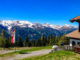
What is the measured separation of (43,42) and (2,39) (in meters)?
95.2

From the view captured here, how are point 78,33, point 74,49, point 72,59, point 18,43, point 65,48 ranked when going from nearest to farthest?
point 72,59 < point 74,49 < point 65,48 < point 78,33 < point 18,43

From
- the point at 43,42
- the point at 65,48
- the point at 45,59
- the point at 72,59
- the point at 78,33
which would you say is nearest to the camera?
the point at 72,59

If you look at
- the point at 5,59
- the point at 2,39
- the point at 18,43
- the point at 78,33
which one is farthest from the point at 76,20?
the point at 18,43

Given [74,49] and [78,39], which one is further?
[78,39]

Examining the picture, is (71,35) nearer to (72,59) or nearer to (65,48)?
(65,48)

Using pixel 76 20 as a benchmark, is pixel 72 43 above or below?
below

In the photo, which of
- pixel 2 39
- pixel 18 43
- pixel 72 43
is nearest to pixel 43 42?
pixel 18 43

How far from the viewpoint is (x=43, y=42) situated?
17912 centimetres

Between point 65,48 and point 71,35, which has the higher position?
point 71,35

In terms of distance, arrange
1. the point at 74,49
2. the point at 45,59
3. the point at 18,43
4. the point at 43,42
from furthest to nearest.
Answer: the point at 43,42 < the point at 18,43 < the point at 74,49 < the point at 45,59

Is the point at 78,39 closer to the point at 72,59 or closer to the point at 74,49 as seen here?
the point at 74,49

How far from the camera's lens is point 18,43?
536 feet

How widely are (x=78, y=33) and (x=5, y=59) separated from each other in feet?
58.8

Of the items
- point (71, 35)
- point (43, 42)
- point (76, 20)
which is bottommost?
point (43, 42)
